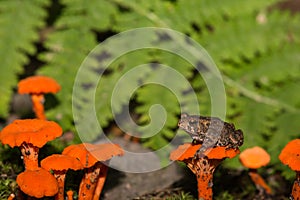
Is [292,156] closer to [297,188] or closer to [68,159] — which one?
[297,188]

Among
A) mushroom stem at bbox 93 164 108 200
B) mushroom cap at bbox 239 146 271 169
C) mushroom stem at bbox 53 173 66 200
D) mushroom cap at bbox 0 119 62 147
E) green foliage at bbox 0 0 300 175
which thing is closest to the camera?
mushroom cap at bbox 0 119 62 147

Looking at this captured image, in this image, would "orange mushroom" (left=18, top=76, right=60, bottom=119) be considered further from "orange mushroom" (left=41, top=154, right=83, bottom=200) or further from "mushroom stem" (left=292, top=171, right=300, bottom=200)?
"mushroom stem" (left=292, top=171, right=300, bottom=200)

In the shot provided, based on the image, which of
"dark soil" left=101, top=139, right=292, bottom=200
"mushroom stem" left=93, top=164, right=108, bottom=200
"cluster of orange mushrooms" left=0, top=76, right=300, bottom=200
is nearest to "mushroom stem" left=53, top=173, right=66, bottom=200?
"cluster of orange mushrooms" left=0, top=76, right=300, bottom=200

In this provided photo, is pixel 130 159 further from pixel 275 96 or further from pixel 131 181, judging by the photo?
pixel 275 96

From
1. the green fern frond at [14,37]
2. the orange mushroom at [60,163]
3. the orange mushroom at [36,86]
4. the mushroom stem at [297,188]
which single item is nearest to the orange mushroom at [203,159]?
the mushroom stem at [297,188]

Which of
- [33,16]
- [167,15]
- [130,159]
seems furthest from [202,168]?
[33,16]

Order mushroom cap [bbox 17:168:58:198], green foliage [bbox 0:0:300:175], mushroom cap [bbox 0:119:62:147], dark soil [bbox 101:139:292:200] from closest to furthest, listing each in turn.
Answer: mushroom cap [bbox 17:168:58:198] → mushroom cap [bbox 0:119:62:147] → dark soil [bbox 101:139:292:200] → green foliage [bbox 0:0:300:175]
